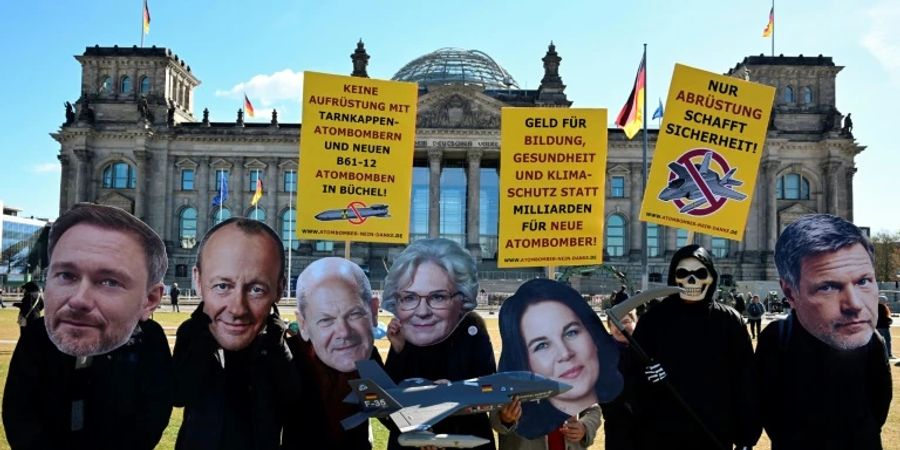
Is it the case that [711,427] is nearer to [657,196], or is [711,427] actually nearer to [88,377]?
[657,196]

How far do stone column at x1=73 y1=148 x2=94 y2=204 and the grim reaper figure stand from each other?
2690 inches

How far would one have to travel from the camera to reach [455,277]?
655 cm

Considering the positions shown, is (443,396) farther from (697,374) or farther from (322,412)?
(697,374)

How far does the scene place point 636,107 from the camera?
2884 cm

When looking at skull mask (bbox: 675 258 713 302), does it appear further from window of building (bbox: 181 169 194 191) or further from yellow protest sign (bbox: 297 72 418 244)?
window of building (bbox: 181 169 194 191)

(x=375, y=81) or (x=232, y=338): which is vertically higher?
(x=375, y=81)

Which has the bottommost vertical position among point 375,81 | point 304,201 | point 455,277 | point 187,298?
point 187,298

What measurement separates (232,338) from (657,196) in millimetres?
4741

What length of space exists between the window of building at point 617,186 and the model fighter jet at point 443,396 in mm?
64671

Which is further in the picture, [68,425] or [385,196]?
[385,196]

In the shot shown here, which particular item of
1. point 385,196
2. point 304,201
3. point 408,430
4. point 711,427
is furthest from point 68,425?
point 711,427

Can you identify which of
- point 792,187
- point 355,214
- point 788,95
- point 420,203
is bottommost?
point 355,214

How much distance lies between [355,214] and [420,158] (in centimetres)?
6171

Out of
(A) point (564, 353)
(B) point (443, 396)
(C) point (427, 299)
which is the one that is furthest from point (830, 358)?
(C) point (427, 299)
